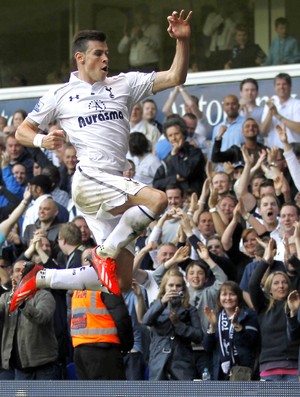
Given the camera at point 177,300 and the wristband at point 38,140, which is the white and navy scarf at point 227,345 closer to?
the camera at point 177,300

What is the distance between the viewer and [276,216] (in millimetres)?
13938

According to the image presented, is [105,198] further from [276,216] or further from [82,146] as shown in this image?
[276,216]

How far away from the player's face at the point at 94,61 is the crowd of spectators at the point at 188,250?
6.99ft

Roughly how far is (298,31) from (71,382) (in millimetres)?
10074

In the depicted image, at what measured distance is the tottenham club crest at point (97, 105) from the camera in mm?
10500

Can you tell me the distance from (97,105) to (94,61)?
0.35 meters

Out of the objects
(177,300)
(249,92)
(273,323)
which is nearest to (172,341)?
(177,300)

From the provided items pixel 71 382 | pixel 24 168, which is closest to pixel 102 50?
pixel 71 382

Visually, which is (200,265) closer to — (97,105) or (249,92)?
(97,105)

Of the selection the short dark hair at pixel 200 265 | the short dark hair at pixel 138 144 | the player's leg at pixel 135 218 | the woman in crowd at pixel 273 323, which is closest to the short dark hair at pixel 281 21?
the short dark hair at pixel 138 144

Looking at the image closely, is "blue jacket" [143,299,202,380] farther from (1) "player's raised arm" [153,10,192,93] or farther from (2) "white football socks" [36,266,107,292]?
(1) "player's raised arm" [153,10,192,93]

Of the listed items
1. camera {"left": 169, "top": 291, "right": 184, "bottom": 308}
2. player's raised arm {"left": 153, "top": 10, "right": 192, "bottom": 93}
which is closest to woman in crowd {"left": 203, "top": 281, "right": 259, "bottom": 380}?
camera {"left": 169, "top": 291, "right": 184, "bottom": 308}

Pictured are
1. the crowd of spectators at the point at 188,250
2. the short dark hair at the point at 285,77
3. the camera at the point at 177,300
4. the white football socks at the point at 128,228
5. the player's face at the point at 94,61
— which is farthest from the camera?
the short dark hair at the point at 285,77

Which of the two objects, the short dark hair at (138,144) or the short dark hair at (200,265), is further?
the short dark hair at (138,144)
